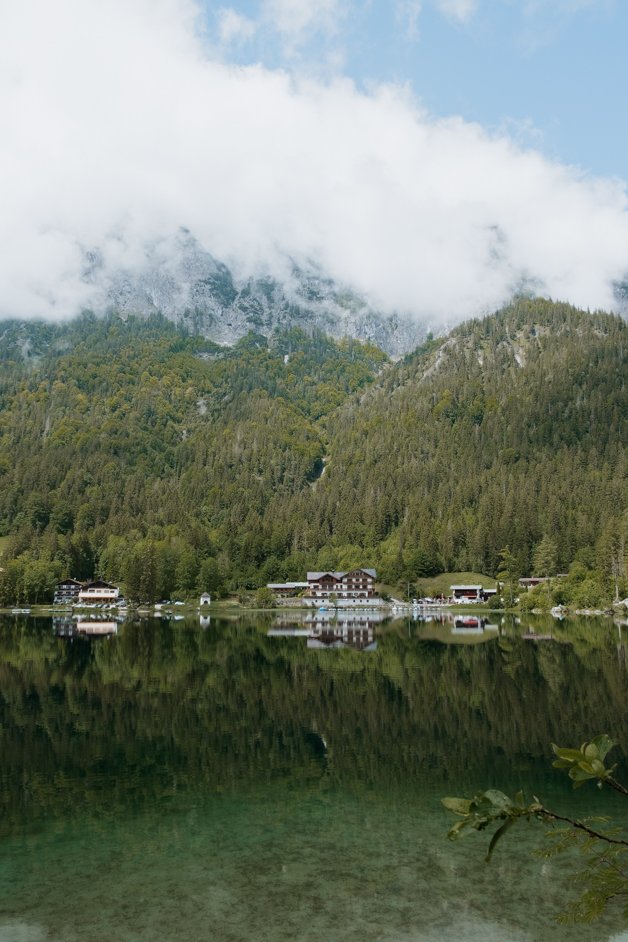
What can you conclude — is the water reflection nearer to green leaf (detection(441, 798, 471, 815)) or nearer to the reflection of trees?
the reflection of trees

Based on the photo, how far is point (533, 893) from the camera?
16.5 metres

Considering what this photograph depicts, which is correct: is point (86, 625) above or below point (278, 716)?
below

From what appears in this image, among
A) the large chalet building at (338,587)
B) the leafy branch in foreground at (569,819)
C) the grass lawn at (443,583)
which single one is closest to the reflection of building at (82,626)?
the large chalet building at (338,587)

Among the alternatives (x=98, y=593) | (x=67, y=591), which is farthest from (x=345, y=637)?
(x=67, y=591)

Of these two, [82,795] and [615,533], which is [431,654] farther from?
[615,533]

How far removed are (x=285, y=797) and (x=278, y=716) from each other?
14.1 m

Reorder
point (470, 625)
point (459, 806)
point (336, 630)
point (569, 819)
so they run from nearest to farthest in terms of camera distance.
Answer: point (459, 806) < point (569, 819) < point (336, 630) < point (470, 625)

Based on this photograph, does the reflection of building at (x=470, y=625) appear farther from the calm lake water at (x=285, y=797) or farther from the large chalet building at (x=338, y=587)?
the large chalet building at (x=338, y=587)

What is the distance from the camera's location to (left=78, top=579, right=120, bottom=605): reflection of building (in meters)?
174

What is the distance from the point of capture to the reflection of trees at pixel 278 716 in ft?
87.4

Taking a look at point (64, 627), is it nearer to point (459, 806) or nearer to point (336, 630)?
point (336, 630)

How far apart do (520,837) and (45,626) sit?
103851mm

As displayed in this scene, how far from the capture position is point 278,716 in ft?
125

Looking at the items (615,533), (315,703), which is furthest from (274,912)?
(615,533)
